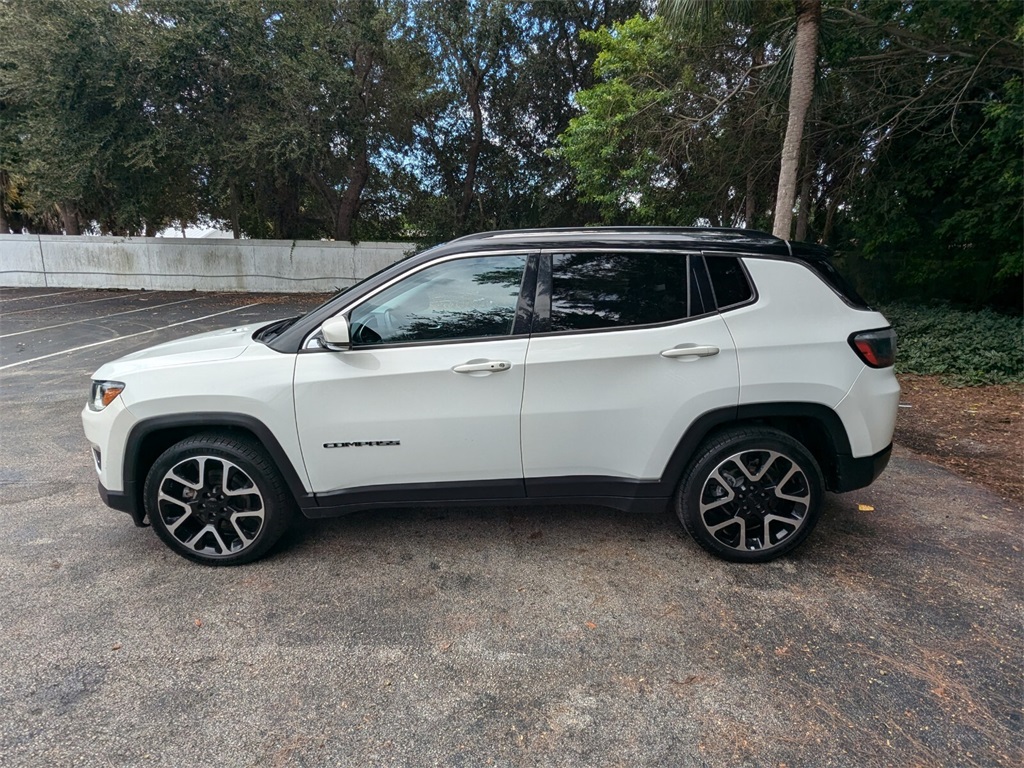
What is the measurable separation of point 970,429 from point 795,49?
5.50 meters

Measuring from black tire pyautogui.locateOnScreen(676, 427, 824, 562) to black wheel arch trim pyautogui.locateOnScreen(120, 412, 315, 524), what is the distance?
6.90 ft

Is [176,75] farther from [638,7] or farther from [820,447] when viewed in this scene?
[820,447]

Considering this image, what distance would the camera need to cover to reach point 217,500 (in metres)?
2.89

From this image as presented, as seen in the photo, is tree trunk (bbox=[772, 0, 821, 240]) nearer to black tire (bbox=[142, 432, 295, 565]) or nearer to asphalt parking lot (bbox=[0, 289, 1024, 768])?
asphalt parking lot (bbox=[0, 289, 1024, 768])

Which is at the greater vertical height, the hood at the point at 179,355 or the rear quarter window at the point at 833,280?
the rear quarter window at the point at 833,280

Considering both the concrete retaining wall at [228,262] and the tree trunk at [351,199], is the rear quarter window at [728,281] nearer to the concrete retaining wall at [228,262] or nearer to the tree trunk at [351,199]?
the concrete retaining wall at [228,262]

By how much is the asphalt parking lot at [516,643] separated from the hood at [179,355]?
43.2 inches

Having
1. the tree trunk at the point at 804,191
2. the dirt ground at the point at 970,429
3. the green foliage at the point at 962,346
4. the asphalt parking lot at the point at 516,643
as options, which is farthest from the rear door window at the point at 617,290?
the tree trunk at the point at 804,191

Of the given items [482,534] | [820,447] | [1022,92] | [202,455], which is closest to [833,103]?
[1022,92]

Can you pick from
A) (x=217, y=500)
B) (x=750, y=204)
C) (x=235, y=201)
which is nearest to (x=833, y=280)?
(x=217, y=500)

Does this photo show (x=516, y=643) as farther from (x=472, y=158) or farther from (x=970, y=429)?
(x=472, y=158)

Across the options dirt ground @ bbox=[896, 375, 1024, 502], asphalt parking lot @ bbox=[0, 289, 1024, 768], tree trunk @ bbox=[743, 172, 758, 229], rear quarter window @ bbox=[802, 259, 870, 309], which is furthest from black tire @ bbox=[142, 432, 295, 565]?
tree trunk @ bbox=[743, 172, 758, 229]

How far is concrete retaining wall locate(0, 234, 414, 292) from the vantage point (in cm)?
1934

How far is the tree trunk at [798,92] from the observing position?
278 inches
